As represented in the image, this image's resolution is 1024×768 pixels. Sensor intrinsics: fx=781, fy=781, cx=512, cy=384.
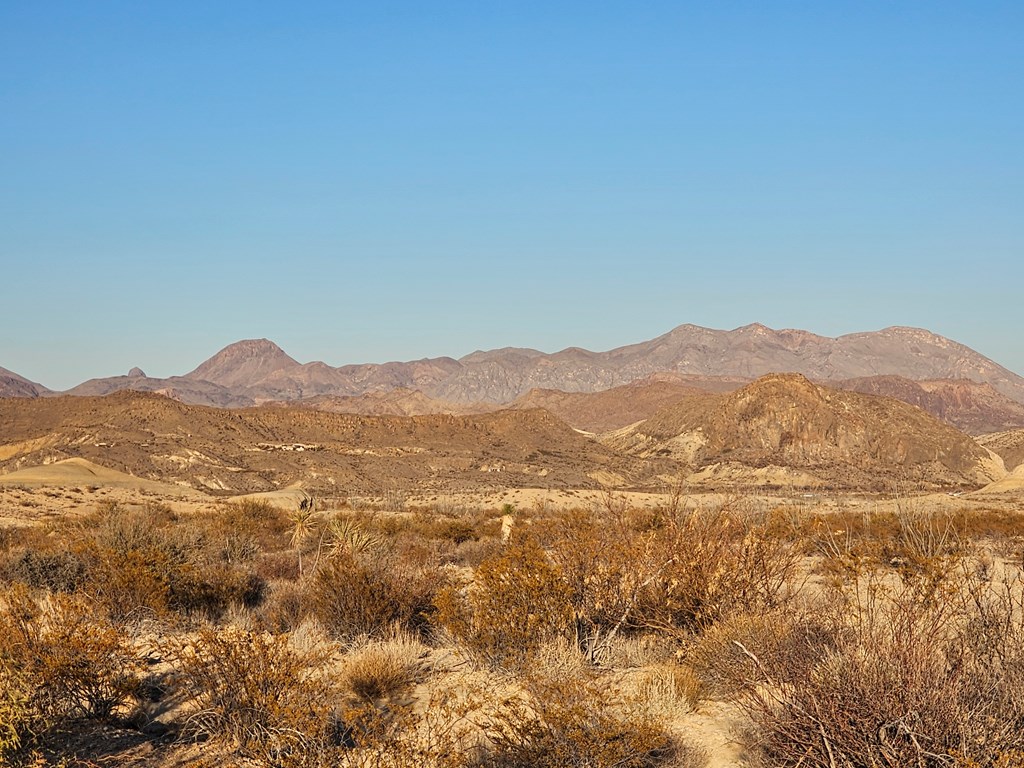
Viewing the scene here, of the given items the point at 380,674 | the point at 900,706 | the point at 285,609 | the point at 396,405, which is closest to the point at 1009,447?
the point at 285,609

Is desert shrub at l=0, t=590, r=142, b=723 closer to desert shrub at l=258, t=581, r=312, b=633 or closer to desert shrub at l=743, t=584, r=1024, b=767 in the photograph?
desert shrub at l=258, t=581, r=312, b=633

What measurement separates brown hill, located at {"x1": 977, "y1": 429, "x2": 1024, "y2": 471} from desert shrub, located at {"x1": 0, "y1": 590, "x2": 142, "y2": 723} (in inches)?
3710

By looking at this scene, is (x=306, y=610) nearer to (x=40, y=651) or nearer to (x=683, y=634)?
(x=40, y=651)

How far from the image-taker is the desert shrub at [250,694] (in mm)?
5621

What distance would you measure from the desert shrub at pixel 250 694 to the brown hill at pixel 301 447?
1817 inches

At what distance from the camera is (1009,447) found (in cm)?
9494

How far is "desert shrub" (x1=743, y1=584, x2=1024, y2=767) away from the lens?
4758 mm

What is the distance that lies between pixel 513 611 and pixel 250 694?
282 cm

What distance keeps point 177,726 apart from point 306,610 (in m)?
3.68

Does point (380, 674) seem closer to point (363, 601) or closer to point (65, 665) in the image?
point (363, 601)

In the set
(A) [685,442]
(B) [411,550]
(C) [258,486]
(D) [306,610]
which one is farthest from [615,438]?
(D) [306,610]

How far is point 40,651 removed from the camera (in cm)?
660

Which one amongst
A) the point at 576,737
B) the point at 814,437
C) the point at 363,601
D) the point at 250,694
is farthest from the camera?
the point at 814,437

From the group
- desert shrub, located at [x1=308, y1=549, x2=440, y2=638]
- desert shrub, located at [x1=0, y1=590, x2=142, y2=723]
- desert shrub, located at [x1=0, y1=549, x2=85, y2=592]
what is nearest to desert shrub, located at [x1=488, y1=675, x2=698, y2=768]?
desert shrub, located at [x1=0, y1=590, x2=142, y2=723]
